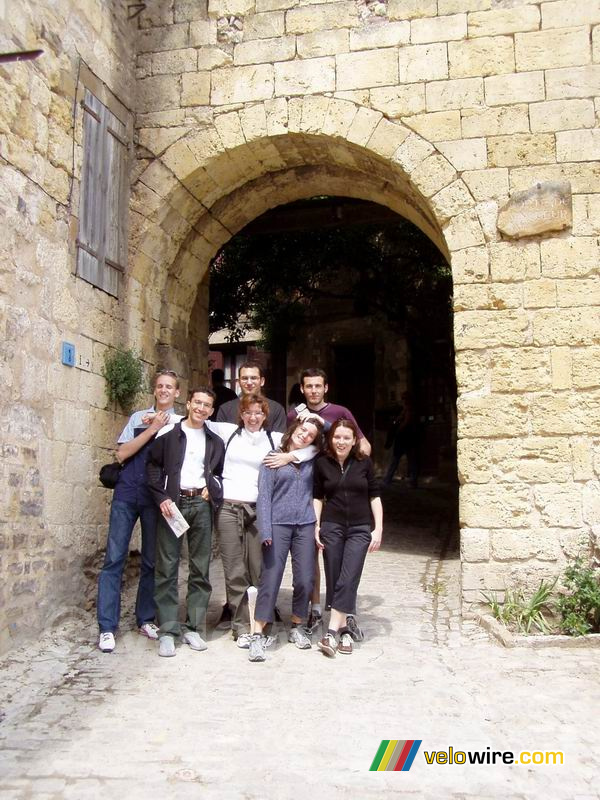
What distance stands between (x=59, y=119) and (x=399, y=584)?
4042 millimetres

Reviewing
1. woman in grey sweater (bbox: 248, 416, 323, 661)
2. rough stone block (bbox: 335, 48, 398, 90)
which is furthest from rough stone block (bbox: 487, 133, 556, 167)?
woman in grey sweater (bbox: 248, 416, 323, 661)

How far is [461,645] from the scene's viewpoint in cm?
454

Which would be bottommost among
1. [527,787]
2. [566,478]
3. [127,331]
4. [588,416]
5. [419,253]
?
[527,787]

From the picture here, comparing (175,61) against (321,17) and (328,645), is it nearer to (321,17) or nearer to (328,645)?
(321,17)

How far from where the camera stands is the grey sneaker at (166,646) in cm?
425

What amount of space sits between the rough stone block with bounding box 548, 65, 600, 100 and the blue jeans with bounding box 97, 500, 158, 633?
12.7 feet

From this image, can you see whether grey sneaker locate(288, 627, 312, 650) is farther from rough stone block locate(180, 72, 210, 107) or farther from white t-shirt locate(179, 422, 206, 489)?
rough stone block locate(180, 72, 210, 107)

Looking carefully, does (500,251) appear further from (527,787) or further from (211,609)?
(527,787)

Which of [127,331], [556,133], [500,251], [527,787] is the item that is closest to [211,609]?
[127,331]

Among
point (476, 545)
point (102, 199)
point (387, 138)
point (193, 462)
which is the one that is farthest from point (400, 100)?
point (476, 545)

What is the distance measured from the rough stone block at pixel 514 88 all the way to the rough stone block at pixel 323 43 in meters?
1.09

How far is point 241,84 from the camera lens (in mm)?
5840

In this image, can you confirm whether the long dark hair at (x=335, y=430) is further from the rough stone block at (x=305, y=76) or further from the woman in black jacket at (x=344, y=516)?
the rough stone block at (x=305, y=76)

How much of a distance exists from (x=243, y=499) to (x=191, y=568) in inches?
19.7
